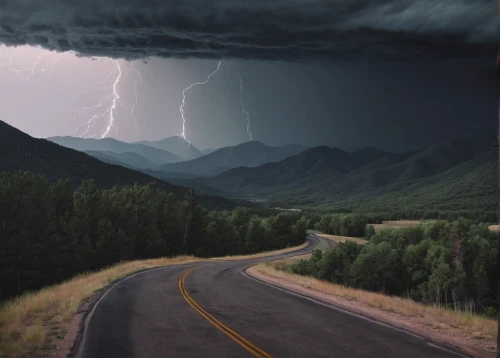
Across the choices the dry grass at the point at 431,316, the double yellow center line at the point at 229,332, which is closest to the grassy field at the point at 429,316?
the dry grass at the point at 431,316

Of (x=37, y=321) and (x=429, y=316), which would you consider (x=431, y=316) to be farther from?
(x=37, y=321)

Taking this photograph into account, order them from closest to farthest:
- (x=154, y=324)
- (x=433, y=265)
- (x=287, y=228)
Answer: (x=154, y=324) → (x=433, y=265) → (x=287, y=228)

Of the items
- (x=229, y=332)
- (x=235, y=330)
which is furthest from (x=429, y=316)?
(x=229, y=332)

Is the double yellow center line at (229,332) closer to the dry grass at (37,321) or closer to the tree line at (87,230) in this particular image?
the dry grass at (37,321)

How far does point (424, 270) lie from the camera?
67750 mm

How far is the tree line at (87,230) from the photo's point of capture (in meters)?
53.3

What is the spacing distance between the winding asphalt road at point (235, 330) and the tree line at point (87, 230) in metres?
37.7

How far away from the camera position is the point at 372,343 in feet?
37.4

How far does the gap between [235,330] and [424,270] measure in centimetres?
6233

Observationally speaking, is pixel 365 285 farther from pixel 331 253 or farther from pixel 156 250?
pixel 156 250

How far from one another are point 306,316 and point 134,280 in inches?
620

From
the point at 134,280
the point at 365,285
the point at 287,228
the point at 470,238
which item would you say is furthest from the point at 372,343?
the point at 287,228

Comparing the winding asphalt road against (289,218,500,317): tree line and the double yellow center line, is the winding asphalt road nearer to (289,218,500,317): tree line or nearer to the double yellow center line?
the double yellow center line

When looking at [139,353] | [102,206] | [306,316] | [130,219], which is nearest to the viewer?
[139,353]
